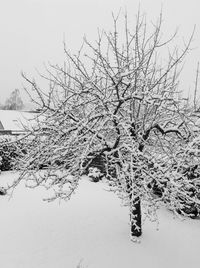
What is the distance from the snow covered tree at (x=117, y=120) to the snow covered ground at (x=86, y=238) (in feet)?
2.24

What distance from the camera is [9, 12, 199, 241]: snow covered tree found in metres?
5.39

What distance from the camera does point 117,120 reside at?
5.59m

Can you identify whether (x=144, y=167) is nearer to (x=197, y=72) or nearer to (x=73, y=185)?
(x=73, y=185)

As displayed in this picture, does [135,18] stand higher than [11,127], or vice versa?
[135,18]

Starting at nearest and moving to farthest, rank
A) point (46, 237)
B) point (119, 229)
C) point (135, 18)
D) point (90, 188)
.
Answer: point (135, 18)
point (46, 237)
point (119, 229)
point (90, 188)

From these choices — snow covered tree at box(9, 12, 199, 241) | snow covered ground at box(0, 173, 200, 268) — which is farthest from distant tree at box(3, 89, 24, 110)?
snow covered tree at box(9, 12, 199, 241)

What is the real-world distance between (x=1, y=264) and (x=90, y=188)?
19.6 ft

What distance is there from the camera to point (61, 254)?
6301 mm

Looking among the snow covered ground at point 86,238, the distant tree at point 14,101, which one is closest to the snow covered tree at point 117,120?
the snow covered ground at point 86,238

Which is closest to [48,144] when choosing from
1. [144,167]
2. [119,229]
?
[144,167]

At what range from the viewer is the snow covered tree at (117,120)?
17.7 feet

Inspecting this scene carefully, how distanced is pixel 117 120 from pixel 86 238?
327 cm

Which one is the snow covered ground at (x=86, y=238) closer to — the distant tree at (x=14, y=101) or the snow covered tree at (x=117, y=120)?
the snow covered tree at (x=117, y=120)

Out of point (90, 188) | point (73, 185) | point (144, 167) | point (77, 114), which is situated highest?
point (77, 114)
